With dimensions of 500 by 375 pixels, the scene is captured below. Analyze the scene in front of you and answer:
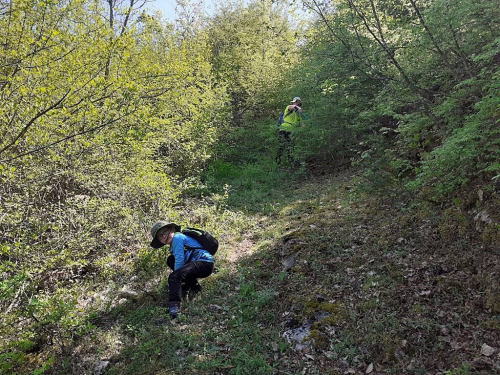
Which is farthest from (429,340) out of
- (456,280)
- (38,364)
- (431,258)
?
(38,364)

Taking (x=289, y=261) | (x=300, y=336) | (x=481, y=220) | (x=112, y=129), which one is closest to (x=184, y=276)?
(x=289, y=261)

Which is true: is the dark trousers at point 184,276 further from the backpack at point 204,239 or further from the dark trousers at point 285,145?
the dark trousers at point 285,145

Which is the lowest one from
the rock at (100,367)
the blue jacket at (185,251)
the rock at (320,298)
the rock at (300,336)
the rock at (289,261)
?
the rock at (300,336)

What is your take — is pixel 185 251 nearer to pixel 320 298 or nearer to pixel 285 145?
pixel 320 298

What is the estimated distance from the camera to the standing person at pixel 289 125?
1062cm

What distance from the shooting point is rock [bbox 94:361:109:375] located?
3.62m

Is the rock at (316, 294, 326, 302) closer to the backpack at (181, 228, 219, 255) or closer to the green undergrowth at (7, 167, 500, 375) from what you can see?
the green undergrowth at (7, 167, 500, 375)

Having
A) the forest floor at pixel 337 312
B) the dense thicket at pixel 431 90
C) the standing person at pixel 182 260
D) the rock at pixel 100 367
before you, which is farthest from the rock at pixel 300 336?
the dense thicket at pixel 431 90

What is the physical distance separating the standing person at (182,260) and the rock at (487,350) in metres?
3.23

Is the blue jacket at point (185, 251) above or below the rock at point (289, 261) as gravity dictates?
above

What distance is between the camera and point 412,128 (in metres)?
5.77

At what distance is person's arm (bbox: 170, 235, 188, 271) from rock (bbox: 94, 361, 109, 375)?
1379mm

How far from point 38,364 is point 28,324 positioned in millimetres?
547

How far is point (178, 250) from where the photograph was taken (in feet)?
15.8
